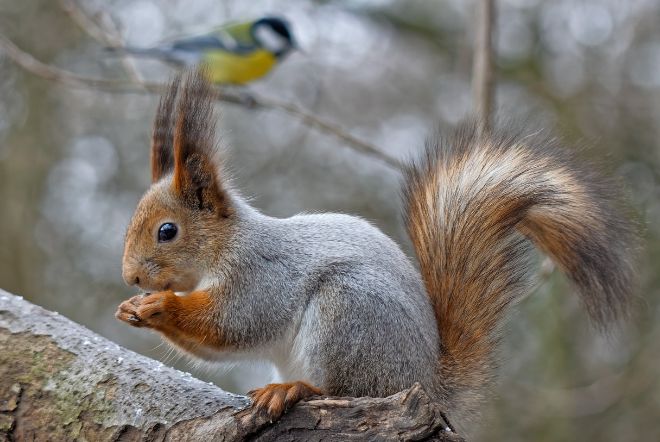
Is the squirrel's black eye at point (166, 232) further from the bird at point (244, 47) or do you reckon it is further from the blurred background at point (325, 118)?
the blurred background at point (325, 118)

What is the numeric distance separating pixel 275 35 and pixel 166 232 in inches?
102

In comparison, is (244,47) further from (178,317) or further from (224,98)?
(178,317)

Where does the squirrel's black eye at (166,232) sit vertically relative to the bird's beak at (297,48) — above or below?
below

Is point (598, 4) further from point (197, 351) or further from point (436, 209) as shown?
point (197, 351)

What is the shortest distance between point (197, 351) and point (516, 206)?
75 centimetres

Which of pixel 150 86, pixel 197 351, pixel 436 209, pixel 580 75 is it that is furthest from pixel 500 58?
pixel 197 351

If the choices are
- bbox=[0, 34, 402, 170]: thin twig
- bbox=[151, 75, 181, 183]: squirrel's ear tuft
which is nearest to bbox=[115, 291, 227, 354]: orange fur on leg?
bbox=[151, 75, 181, 183]: squirrel's ear tuft

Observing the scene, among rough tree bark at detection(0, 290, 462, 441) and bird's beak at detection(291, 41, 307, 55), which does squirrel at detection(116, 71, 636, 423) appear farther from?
bird's beak at detection(291, 41, 307, 55)

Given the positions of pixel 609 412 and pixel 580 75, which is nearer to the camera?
pixel 609 412

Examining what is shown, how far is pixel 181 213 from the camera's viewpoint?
1836 millimetres

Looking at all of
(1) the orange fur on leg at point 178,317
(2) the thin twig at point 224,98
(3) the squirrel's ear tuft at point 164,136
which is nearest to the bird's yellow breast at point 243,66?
(2) the thin twig at point 224,98

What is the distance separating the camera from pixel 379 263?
168 cm

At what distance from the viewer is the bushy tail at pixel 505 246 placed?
5.70 ft

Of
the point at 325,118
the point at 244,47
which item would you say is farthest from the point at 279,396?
the point at 325,118
